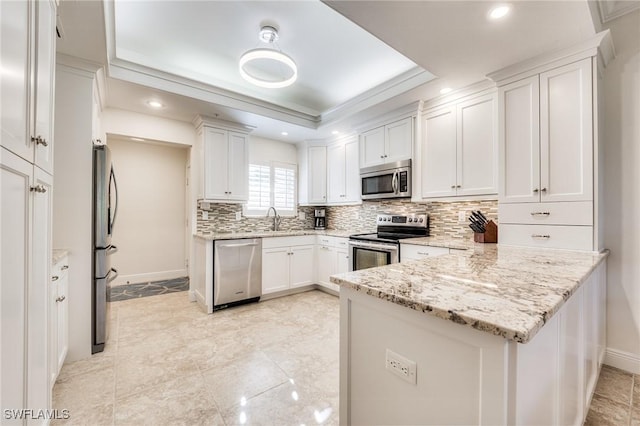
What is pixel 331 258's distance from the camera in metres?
4.02

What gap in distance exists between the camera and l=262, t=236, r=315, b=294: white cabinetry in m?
3.80

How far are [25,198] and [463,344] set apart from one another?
65.7 inches

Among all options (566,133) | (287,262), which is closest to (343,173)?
(287,262)

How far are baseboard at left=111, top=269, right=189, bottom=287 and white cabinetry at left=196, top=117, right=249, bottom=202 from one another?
2156 mm

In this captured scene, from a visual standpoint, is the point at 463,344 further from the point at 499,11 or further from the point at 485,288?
the point at 499,11

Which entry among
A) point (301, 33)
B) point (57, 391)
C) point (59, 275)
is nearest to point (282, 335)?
point (57, 391)

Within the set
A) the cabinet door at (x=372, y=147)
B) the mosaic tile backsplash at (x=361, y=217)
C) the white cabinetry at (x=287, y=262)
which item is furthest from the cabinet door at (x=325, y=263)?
the cabinet door at (x=372, y=147)

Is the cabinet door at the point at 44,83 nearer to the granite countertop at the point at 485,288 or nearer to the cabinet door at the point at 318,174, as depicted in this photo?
the granite countertop at the point at 485,288

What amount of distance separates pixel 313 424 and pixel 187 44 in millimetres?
3315

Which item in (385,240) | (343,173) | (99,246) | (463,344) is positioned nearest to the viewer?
(463,344)

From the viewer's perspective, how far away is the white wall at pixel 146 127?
10.7 feet

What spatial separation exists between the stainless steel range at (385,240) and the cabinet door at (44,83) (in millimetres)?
2837

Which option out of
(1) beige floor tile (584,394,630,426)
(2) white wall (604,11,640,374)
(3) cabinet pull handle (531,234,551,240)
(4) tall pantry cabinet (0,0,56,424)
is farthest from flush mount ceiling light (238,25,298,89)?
(1) beige floor tile (584,394,630,426)

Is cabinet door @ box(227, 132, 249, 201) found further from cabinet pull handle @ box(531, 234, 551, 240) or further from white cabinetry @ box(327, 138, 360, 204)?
cabinet pull handle @ box(531, 234, 551, 240)
